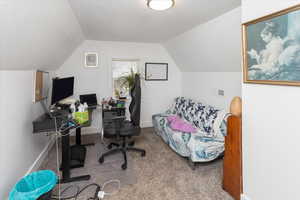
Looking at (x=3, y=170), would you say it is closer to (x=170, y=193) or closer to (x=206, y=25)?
(x=170, y=193)

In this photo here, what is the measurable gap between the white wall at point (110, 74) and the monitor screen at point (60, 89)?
29.5 inches

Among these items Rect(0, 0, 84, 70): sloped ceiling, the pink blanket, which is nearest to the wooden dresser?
the pink blanket

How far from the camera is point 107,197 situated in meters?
1.76

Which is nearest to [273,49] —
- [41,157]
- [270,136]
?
[270,136]

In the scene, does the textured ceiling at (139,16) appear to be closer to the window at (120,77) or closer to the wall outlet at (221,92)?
the window at (120,77)

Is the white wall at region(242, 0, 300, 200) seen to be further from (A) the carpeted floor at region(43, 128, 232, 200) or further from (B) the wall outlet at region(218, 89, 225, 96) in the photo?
(B) the wall outlet at region(218, 89, 225, 96)

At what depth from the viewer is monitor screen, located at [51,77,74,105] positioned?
7.50ft

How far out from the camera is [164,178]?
6.89ft

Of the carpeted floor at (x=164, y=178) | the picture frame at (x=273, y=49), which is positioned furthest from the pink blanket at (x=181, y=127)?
the picture frame at (x=273, y=49)

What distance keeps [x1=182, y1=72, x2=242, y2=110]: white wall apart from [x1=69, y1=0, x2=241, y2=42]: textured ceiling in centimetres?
106

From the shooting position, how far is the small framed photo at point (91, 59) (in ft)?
12.0

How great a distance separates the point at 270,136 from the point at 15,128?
2538 millimetres

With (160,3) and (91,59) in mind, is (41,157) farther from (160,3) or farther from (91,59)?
(160,3)

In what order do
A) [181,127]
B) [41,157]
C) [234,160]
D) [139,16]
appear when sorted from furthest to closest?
[181,127] < [41,157] < [139,16] < [234,160]
